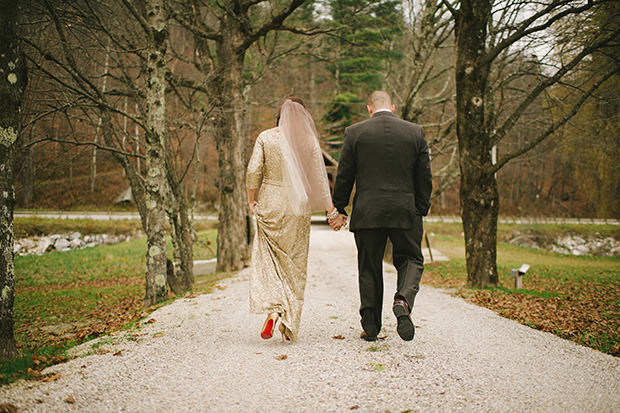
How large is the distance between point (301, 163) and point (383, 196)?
108 centimetres

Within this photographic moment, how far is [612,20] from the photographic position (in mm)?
9188

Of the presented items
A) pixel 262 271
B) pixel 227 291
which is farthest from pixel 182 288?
pixel 262 271

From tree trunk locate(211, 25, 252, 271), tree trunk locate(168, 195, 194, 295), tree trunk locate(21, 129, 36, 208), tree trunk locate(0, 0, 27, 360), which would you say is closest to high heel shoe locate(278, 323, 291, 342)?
tree trunk locate(0, 0, 27, 360)

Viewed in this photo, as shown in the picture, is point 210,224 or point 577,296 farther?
point 210,224

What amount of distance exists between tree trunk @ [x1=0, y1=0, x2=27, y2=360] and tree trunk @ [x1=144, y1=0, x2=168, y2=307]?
324 centimetres

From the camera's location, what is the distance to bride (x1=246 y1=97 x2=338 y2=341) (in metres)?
4.83

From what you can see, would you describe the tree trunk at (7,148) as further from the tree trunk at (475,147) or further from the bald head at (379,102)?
the tree trunk at (475,147)

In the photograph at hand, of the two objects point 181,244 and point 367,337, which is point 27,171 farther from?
point 367,337

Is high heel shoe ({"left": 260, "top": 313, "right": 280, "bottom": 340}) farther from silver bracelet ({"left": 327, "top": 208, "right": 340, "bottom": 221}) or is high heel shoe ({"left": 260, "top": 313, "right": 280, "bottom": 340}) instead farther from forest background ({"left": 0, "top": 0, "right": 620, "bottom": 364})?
forest background ({"left": 0, "top": 0, "right": 620, "bottom": 364})

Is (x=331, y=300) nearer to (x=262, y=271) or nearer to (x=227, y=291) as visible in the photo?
(x=227, y=291)

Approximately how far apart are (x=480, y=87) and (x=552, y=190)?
140 feet

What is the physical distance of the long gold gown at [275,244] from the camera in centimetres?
480

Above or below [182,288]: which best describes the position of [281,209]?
above

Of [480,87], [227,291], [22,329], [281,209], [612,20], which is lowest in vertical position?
[22,329]
